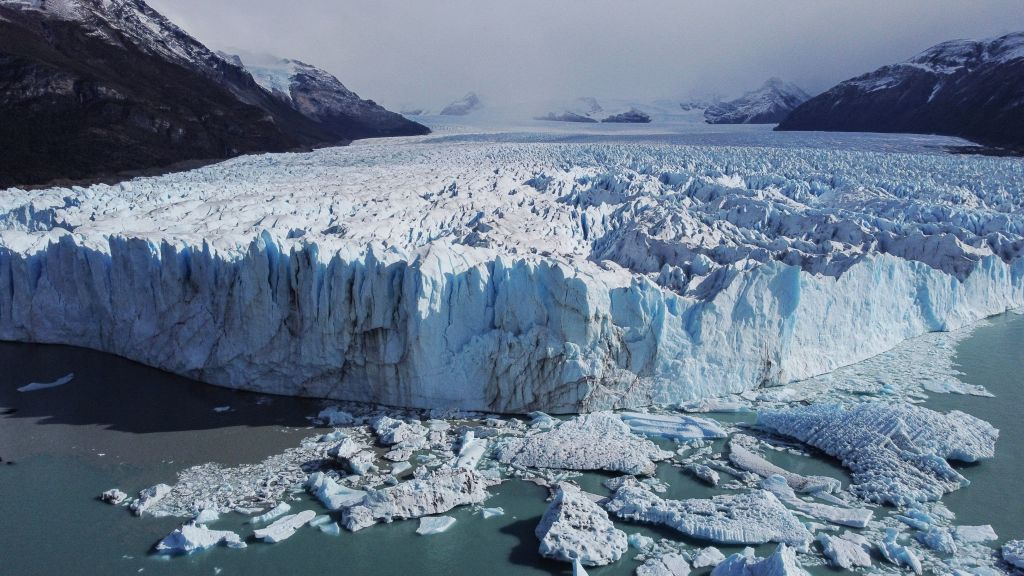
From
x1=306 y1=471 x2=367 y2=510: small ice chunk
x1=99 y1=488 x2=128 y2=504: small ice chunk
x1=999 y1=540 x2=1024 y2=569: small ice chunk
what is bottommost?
x1=999 y1=540 x2=1024 y2=569: small ice chunk

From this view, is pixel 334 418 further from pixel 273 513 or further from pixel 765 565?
pixel 765 565

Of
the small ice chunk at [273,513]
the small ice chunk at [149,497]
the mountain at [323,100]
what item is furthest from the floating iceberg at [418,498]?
the mountain at [323,100]

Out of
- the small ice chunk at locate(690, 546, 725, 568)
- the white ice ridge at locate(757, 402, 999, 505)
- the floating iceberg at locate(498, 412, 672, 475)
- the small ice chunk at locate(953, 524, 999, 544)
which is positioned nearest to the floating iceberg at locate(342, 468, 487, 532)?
the floating iceberg at locate(498, 412, 672, 475)

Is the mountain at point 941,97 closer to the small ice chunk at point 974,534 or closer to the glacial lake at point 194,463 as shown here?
the glacial lake at point 194,463

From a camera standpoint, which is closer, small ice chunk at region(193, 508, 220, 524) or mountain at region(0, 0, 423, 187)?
small ice chunk at region(193, 508, 220, 524)

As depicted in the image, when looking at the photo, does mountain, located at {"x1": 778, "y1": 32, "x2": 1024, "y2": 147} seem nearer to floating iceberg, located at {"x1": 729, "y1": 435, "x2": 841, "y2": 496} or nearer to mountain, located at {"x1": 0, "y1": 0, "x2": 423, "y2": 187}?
floating iceberg, located at {"x1": 729, "y1": 435, "x2": 841, "y2": 496}
